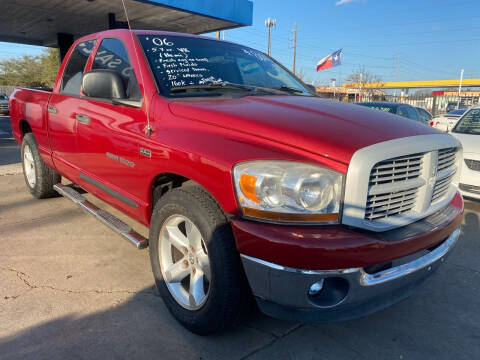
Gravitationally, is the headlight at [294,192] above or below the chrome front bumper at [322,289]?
above

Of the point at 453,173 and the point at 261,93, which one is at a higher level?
the point at 261,93

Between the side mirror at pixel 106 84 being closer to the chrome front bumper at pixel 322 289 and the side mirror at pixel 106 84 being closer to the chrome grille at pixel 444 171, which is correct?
the chrome front bumper at pixel 322 289

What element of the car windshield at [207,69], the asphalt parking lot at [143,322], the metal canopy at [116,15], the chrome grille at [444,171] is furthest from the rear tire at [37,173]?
the metal canopy at [116,15]

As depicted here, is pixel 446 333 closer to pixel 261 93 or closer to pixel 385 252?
pixel 385 252

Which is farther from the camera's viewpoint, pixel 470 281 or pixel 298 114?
pixel 470 281

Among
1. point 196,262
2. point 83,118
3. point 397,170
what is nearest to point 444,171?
point 397,170

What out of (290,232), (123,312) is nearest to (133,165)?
(123,312)

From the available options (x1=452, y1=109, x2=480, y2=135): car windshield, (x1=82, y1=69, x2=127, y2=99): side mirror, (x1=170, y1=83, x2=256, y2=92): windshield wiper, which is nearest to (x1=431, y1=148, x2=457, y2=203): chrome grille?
(x1=170, y1=83, x2=256, y2=92): windshield wiper

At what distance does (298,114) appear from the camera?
2174 millimetres

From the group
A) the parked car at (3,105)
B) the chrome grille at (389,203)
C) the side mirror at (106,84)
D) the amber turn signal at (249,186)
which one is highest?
the side mirror at (106,84)

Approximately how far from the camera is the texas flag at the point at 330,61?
2866 cm

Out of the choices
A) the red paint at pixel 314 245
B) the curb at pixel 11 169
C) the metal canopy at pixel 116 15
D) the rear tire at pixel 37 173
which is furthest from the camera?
the metal canopy at pixel 116 15

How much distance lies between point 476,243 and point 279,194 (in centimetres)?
319

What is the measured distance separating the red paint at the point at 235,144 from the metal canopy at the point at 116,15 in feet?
34.7
